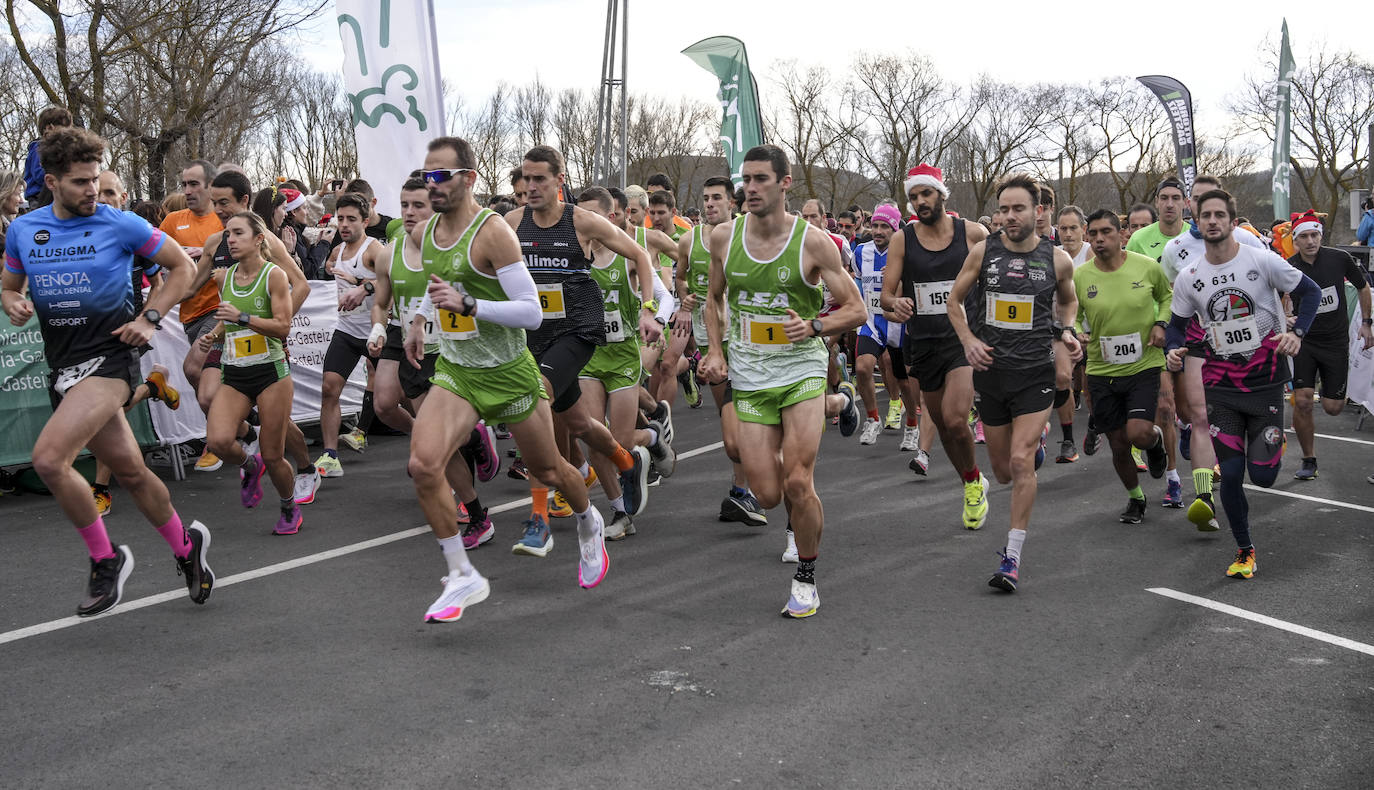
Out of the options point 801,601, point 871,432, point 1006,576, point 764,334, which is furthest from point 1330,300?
point 801,601

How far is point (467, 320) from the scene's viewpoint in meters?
5.40

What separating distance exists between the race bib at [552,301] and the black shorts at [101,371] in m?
2.19

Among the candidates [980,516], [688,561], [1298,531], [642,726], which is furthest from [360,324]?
[1298,531]

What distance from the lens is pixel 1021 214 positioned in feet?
21.2

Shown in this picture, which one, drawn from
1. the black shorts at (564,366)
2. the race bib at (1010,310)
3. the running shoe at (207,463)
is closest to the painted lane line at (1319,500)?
the race bib at (1010,310)

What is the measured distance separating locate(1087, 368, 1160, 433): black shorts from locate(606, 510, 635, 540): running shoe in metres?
3.23

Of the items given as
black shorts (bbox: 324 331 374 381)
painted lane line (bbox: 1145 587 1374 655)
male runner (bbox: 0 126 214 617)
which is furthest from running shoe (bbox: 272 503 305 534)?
painted lane line (bbox: 1145 587 1374 655)

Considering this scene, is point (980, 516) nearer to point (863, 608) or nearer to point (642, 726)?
point (863, 608)

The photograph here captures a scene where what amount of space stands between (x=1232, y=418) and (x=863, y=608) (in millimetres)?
2437

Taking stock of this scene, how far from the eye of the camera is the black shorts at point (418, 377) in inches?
300

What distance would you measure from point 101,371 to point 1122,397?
19.9ft

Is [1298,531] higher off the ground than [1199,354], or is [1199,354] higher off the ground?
[1199,354]

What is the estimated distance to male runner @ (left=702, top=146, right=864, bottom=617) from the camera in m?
5.62

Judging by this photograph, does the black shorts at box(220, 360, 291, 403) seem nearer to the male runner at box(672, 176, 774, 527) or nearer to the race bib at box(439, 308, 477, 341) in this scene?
the race bib at box(439, 308, 477, 341)
